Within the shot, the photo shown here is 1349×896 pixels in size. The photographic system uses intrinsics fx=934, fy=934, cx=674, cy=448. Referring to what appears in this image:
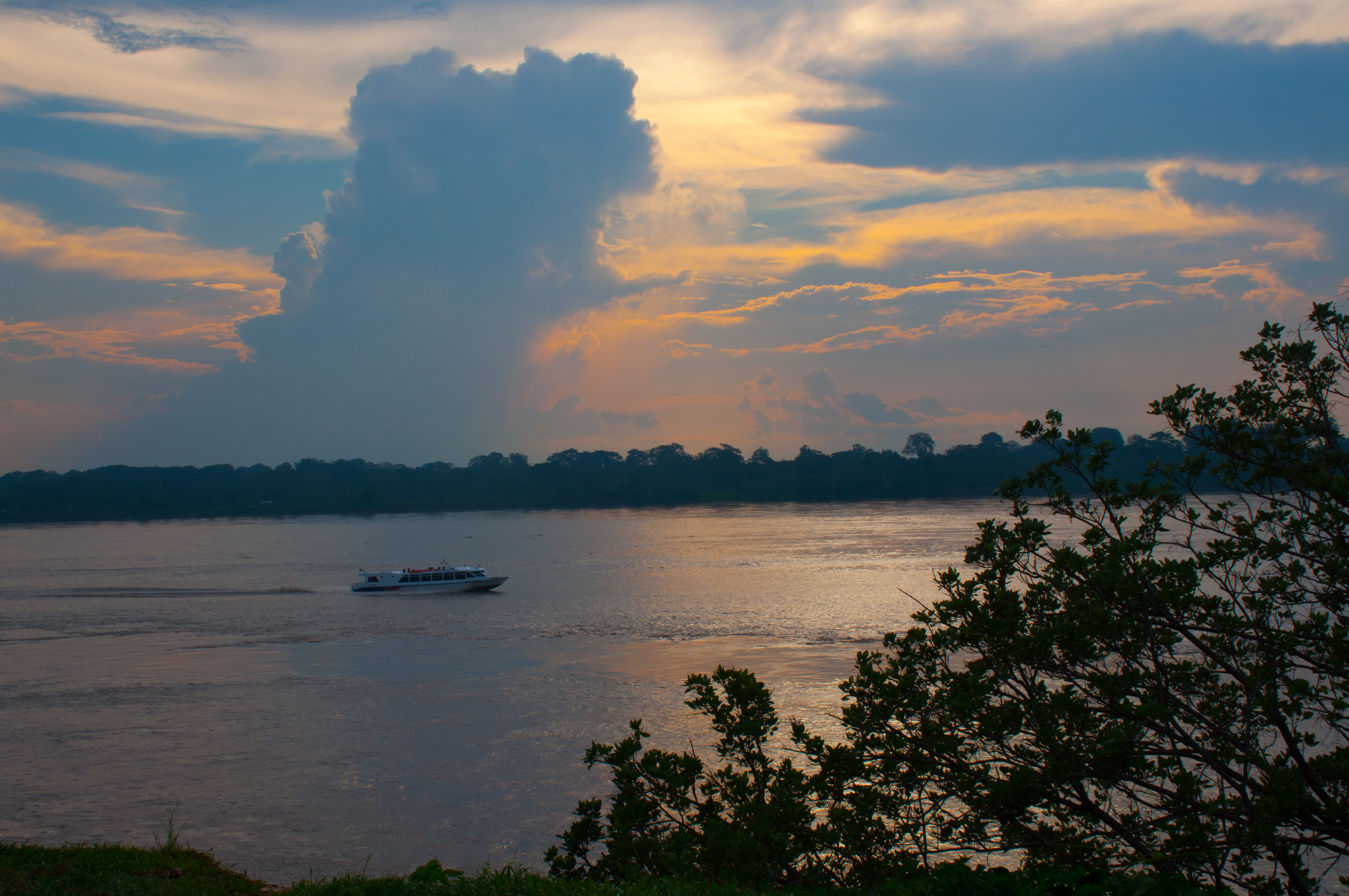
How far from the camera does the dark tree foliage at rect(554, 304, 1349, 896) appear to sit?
21.1ft

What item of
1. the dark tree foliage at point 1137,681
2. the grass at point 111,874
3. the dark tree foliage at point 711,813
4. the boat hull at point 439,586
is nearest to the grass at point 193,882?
the grass at point 111,874

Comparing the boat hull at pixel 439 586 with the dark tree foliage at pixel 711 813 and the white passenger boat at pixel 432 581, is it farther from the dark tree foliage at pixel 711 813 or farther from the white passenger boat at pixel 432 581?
the dark tree foliage at pixel 711 813

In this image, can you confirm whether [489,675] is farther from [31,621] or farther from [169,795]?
[31,621]

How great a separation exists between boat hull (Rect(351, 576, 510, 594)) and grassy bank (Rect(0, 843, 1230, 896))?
113 feet

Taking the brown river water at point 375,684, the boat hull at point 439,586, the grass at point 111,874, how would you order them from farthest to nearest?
the boat hull at point 439,586
the brown river water at point 375,684
the grass at point 111,874

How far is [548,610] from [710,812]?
31.0 meters

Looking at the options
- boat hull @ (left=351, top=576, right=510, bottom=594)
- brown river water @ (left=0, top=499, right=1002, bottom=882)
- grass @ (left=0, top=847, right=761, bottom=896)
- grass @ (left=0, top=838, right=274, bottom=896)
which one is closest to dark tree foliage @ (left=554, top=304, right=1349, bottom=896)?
grass @ (left=0, top=847, right=761, bottom=896)

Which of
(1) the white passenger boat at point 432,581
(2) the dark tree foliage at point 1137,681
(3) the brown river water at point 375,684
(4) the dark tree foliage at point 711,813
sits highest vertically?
(2) the dark tree foliage at point 1137,681

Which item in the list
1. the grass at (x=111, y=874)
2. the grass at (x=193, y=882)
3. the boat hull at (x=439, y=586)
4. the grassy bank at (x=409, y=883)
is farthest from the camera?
the boat hull at (x=439, y=586)

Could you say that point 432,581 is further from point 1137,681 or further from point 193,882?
point 1137,681

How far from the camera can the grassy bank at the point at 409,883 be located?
19.6 feet

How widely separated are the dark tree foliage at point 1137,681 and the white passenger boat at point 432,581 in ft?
131

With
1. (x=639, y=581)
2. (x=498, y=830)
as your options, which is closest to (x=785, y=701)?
(x=498, y=830)

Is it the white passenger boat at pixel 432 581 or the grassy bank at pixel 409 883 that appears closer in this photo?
the grassy bank at pixel 409 883
